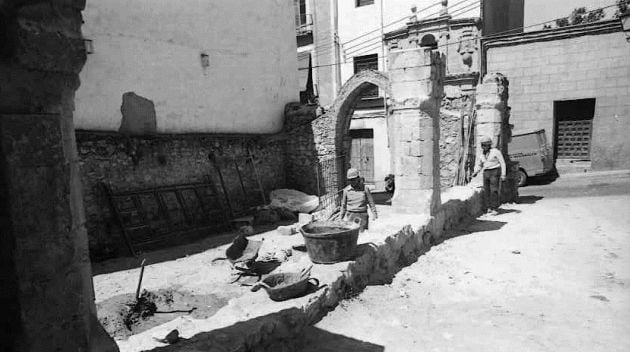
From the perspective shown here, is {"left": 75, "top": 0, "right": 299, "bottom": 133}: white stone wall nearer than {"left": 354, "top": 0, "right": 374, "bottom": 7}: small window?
Yes

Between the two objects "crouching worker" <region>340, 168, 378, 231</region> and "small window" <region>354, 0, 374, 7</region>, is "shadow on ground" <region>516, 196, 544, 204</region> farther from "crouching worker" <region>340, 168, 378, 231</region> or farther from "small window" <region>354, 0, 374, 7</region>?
"small window" <region>354, 0, 374, 7</region>

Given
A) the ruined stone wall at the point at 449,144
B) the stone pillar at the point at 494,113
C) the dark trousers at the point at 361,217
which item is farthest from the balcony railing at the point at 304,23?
the dark trousers at the point at 361,217

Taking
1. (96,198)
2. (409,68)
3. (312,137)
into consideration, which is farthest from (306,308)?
(312,137)

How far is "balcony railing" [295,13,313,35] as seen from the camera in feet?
76.4

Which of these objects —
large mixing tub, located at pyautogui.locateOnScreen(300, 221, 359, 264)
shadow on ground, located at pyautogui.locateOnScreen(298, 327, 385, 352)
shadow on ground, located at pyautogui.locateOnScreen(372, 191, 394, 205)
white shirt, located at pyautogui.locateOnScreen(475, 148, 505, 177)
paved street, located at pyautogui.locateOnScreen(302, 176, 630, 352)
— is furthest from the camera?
shadow on ground, located at pyautogui.locateOnScreen(372, 191, 394, 205)

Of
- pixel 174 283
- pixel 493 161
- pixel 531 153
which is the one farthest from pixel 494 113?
pixel 174 283

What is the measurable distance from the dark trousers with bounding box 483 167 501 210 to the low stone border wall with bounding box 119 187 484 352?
3.09m

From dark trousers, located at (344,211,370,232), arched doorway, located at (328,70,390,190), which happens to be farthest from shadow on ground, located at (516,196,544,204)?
dark trousers, located at (344,211,370,232)

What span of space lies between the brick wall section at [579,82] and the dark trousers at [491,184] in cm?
847

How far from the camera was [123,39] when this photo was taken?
34.7ft

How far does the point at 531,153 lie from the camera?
51.1ft

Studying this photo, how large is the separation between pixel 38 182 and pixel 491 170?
1017 cm

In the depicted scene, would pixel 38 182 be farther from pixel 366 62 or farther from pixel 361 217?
pixel 366 62

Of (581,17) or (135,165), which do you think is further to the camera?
(581,17)
